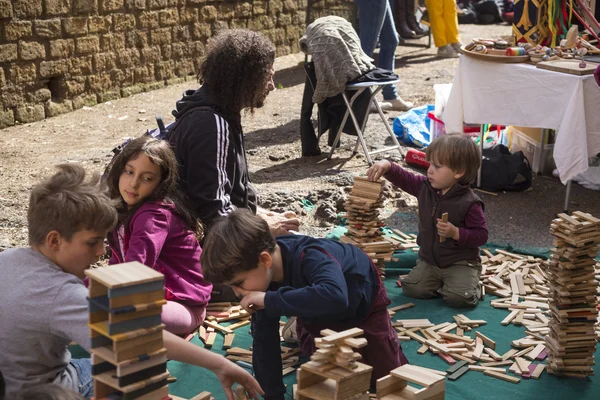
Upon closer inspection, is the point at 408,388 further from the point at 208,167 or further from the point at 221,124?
the point at 221,124

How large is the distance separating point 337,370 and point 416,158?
20.0ft

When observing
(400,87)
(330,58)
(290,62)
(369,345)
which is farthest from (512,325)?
(290,62)

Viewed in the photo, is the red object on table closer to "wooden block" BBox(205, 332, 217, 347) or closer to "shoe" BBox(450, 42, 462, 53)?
"wooden block" BBox(205, 332, 217, 347)

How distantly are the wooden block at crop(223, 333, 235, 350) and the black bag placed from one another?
4202mm

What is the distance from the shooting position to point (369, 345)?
441cm

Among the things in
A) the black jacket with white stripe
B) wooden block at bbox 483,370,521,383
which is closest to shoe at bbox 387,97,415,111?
the black jacket with white stripe

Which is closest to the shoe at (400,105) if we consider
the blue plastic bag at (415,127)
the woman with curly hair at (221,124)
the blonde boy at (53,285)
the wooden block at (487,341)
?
the blue plastic bag at (415,127)

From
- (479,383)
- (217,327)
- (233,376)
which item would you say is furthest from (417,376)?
(217,327)

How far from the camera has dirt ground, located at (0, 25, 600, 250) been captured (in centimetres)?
750

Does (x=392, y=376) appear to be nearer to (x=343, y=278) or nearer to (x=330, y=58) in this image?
(x=343, y=278)

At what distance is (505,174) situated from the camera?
8.38 meters

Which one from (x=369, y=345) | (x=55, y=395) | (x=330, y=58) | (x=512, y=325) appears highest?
(x=330, y=58)

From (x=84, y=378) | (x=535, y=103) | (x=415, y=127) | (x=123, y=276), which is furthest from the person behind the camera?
(x=415, y=127)

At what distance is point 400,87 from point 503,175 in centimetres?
526
